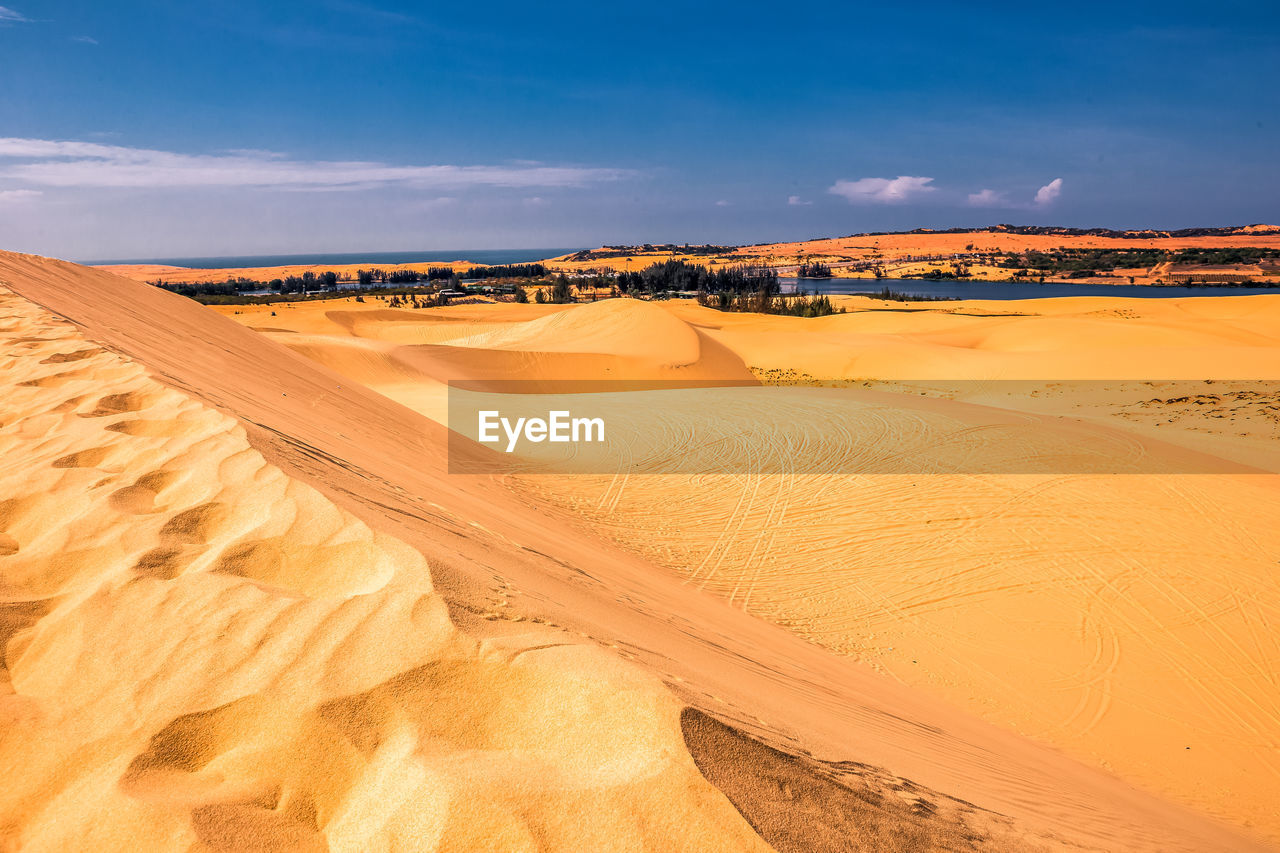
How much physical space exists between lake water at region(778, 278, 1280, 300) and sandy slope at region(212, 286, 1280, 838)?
4082cm

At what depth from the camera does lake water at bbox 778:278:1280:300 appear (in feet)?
153

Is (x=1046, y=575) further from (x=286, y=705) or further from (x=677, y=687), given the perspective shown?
(x=286, y=705)

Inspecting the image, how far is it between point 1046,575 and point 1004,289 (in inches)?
2202

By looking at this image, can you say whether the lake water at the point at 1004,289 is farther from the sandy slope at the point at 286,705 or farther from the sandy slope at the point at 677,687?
the sandy slope at the point at 286,705

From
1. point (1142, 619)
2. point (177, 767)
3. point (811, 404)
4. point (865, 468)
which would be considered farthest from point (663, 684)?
point (811, 404)

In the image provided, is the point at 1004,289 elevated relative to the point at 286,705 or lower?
elevated

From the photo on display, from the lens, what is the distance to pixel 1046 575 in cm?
672

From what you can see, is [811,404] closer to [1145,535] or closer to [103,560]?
[1145,535]

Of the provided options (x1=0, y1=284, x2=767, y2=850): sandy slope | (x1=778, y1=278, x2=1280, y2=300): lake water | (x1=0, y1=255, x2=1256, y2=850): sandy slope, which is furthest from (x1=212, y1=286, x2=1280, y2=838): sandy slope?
(x1=778, y1=278, x2=1280, y2=300): lake water

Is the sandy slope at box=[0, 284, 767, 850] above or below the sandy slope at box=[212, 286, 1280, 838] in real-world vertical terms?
above

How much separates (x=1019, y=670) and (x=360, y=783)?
562cm

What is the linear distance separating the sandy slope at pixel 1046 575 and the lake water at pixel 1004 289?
40823 mm

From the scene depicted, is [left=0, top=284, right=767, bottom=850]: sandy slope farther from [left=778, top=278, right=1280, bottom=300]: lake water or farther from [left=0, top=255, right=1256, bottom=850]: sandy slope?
[left=778, top=278, right=1280, bottom=300]: lake water

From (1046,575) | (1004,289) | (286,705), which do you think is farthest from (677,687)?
(1004,289)
